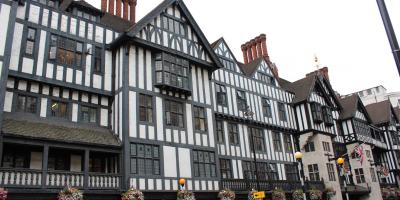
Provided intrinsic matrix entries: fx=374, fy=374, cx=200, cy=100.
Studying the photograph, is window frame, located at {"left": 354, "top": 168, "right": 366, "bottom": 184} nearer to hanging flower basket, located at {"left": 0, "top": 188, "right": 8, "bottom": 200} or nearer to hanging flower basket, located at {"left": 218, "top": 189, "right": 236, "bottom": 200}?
hanging flower basket, located at {"left": 218, "top": 189, "right": 236, "bottom": 200}

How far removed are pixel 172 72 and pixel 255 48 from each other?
21.9 metres

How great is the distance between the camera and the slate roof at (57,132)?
59.8ft

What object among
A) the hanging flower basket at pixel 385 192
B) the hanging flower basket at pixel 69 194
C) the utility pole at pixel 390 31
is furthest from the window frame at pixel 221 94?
the hanging flower basket at pixel 385 192

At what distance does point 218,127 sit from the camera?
97.9ft

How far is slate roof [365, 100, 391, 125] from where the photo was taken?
52656mm

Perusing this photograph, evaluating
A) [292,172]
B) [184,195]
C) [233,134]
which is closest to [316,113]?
[292,172]

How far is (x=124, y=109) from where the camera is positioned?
72.8ft

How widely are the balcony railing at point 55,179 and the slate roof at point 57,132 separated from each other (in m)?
1.71

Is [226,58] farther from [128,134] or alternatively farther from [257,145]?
[128,134]

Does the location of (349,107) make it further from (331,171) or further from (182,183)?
(182,183)

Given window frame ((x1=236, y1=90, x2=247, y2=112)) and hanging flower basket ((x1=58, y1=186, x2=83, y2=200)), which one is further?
window frame ((x1=236, y1=90, x2=247, y2=112))

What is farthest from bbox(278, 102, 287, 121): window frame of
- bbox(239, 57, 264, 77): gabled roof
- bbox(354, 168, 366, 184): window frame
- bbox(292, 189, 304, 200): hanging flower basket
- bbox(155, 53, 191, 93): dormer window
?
bbox(155, 53, 191, 93): dormer window

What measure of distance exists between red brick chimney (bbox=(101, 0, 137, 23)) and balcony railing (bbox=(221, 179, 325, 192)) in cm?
1740

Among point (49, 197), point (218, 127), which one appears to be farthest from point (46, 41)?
point (218, 127)
